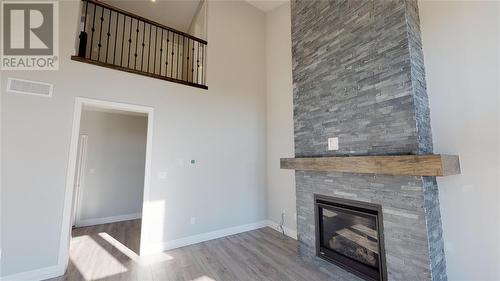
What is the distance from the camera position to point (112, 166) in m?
5.06

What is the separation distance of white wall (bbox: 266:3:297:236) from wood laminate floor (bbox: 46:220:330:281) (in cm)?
60

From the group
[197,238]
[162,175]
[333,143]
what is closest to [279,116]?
[333,143]

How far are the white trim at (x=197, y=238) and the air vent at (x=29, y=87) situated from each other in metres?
2.49

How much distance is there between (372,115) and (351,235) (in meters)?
1.46

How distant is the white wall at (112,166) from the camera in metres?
4.78

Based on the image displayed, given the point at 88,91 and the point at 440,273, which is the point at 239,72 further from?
the point at 440,273

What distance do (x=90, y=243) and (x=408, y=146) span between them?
489cm

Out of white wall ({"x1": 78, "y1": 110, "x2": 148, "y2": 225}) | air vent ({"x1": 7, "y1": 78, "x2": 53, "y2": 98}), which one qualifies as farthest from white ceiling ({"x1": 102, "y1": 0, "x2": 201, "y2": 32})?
air vent ({"x1": 7, "y1": 78, "x2": 53, "y2": 98})

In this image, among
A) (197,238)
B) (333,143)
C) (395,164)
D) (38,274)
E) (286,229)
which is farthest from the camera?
(286,229)

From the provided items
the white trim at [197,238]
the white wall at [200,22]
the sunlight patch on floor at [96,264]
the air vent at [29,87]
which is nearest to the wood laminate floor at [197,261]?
the sunlight patch on floor at [96,264]

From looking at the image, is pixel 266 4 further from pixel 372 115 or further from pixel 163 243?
pixel 163 243

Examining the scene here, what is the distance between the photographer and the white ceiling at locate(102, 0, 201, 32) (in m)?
4.76

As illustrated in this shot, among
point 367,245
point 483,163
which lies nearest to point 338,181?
point 367,245

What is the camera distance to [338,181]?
263 cm
